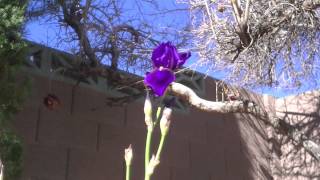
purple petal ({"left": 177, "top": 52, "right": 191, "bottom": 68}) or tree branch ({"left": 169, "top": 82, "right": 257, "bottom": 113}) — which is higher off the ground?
tree branch ({"left": 169, "top": 82, "right": 257, "bottom": 113})

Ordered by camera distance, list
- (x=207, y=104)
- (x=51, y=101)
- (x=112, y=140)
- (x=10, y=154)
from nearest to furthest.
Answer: (x=10, y=154) < (x=51, y=101) < (x=207, y=104) < (x=112, y=140)

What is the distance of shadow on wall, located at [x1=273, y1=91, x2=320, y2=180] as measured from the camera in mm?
7250

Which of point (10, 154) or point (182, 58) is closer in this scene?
point (182, 58)

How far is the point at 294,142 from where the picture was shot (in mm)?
7234

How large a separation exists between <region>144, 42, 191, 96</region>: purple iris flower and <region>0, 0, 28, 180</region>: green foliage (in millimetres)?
1884

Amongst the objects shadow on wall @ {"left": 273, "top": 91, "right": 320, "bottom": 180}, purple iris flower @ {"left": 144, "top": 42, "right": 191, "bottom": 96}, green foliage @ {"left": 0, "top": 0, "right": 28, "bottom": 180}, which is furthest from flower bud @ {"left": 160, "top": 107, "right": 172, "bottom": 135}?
shadow on wall @ {"left": 273, "top": 91, "right": 320, "bottom": 180}

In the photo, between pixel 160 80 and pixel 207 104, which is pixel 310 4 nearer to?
pixel 207 104

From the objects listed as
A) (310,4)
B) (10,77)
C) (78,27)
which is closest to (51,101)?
(78,27)

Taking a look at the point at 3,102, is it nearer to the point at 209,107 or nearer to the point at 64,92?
the point at 64,92

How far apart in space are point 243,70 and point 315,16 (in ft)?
2.59

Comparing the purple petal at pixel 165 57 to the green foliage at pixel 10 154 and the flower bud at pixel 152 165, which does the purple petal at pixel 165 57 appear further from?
the green foliage at pixel 10 154

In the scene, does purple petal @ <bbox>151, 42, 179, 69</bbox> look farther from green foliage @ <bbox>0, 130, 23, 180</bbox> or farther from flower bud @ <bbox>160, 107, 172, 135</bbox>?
green foliage @ <bbox>0, 130, 23, 180</bbox>

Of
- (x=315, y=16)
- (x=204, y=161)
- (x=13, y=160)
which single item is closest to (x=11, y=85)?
(x=13, y=160)

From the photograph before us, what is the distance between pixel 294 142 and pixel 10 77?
449 cm
